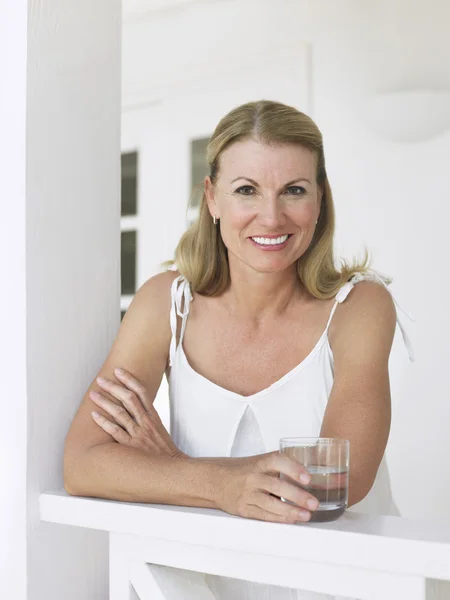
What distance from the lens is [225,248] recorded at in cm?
183

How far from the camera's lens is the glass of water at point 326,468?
96 centimetres

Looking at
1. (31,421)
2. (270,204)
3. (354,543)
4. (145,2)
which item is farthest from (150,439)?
(145,2)

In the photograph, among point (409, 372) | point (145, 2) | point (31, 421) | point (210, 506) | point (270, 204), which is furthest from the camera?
point (145, 2)

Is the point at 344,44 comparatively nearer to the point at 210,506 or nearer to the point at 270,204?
the point at 270,204

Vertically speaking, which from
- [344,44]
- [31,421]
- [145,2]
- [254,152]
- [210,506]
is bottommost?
[210,506]

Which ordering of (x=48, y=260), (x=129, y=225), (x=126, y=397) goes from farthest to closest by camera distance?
(x=129, y=225) → (x=126, y=397) → (x=48, y=260)

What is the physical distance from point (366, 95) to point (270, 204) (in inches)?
74.8

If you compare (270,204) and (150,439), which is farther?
(270,204)

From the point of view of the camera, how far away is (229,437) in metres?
1.62

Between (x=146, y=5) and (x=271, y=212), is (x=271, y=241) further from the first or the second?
(x=146, y=5)

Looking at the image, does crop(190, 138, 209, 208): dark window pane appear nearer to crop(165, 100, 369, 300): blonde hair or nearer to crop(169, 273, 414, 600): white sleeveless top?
crop(165, 100, 369, 300): blonde hair

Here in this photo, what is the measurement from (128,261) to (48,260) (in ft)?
9.06

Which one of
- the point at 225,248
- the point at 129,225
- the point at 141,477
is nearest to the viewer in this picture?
the point at 141,477
